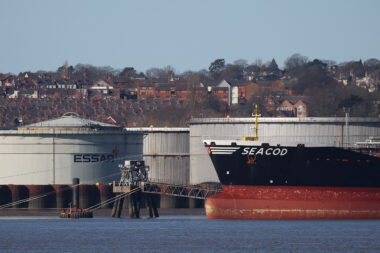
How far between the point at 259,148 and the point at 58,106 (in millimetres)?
116751

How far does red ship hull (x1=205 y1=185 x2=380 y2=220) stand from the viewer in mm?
60344

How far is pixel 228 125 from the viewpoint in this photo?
3273 inches

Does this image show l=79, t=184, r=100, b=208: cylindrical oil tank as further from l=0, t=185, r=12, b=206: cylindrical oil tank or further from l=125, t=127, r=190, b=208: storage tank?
l=125, t=127, r=190, b=208: storage tank

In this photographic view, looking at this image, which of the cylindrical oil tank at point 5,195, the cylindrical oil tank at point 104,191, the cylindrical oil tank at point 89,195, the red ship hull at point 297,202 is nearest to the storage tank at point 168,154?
the cylindrical oil tank at point 104,191

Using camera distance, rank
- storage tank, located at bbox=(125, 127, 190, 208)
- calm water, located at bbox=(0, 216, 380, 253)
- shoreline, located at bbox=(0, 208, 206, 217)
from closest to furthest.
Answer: calm water, located at bbox=(0, 216, 380, 253) → shoreline, located at bbox=(0, 208, 206, 217) → storage tank, located at bbox=(125, 127, 190, 208)

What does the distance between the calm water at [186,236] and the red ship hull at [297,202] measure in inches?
23.8

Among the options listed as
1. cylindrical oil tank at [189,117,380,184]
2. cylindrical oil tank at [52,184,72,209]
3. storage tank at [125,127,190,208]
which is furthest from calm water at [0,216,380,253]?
storage tank at [125,127,190,208]

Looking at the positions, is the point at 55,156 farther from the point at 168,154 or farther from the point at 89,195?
the point at 168,154

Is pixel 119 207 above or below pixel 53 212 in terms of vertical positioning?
above

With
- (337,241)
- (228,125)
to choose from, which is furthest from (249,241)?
(228,125)

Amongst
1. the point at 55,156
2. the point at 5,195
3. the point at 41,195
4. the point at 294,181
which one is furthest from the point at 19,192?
the point at 294,181

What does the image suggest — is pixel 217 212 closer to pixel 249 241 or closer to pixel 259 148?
pixel 259 148

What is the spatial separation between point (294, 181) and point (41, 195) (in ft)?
69.7

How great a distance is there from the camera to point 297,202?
6031 centimetres
